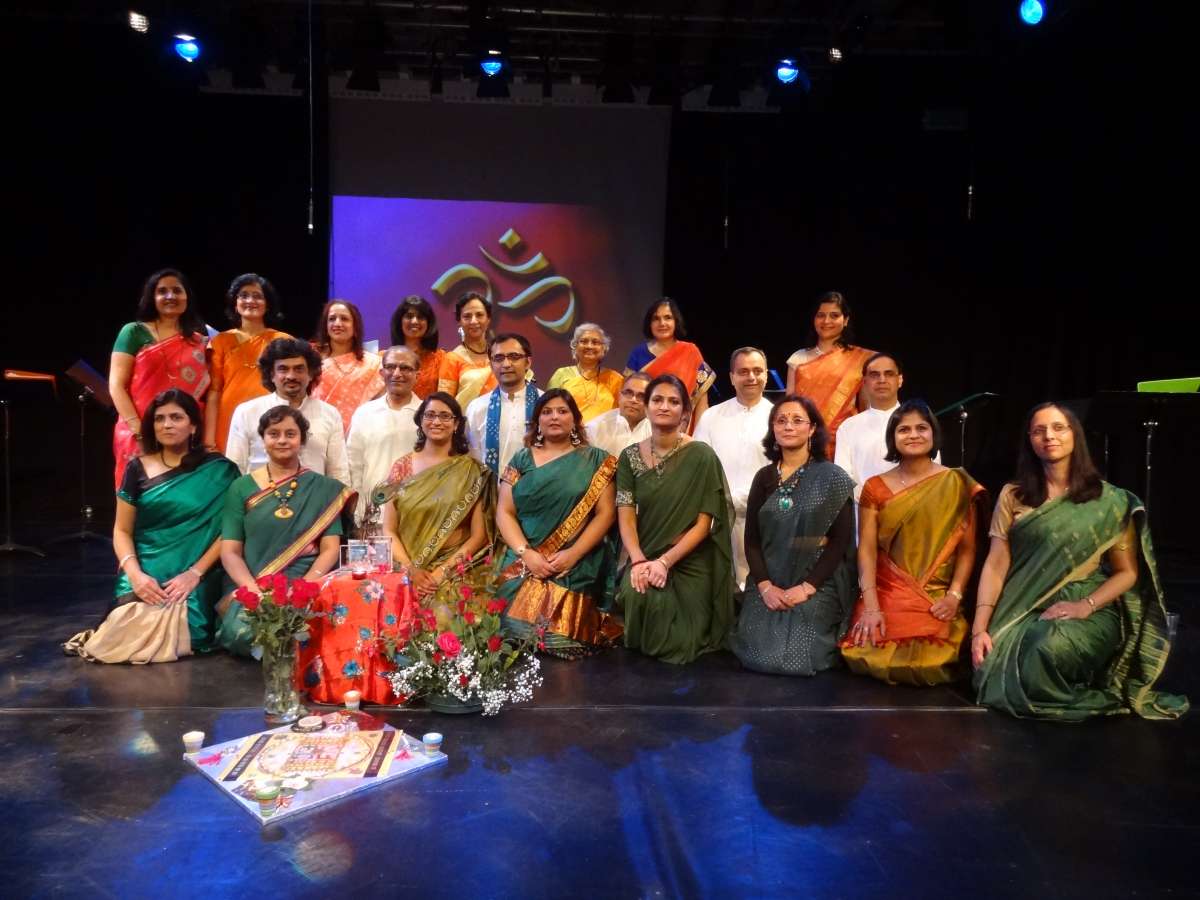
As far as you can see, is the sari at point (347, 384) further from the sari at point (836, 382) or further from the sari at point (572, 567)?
the sari at point (836, 382)

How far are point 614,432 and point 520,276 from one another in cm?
281

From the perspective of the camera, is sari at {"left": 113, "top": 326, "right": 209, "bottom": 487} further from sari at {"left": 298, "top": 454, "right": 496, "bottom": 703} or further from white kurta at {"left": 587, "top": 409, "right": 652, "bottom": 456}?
white kurta at {"left": 587, "top": 409, "right": 652, "bottom": 456}

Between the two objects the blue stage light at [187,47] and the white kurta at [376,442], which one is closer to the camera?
the white kurta at [376,442]

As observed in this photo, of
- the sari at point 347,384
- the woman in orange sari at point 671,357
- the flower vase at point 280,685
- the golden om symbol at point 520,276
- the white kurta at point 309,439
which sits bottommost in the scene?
the flower vase at point 280,685

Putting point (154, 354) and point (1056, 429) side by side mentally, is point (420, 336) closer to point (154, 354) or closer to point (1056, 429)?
point (154, 354)

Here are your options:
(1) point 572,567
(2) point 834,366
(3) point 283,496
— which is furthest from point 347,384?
(2) point 834,366

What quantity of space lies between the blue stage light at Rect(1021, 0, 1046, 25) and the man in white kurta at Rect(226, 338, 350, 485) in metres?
4.54

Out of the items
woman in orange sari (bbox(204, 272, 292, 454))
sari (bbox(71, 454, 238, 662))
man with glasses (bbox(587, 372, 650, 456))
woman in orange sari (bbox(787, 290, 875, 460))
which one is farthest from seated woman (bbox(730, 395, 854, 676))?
woman in orange sari (bbox(204, 272, 292, 454))

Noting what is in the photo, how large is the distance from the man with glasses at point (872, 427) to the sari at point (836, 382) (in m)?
0.21

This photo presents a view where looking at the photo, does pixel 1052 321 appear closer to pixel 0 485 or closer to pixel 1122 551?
pixel 1122 551

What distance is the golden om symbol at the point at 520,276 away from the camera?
22.6ft

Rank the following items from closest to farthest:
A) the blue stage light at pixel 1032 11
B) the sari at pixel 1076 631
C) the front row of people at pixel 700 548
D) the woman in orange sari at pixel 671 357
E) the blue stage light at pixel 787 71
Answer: the sari at pixel 1076 631 < the front row of people at pixel 700 548 < the woman in orange sari at pixel 671 357 < the blue stage light at pixel 1032 11 < the blue stage light at pixel 787 71

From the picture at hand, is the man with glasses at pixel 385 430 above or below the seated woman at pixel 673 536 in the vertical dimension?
above

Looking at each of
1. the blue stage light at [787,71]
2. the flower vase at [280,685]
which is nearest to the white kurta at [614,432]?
the flower vase at [280,685]
